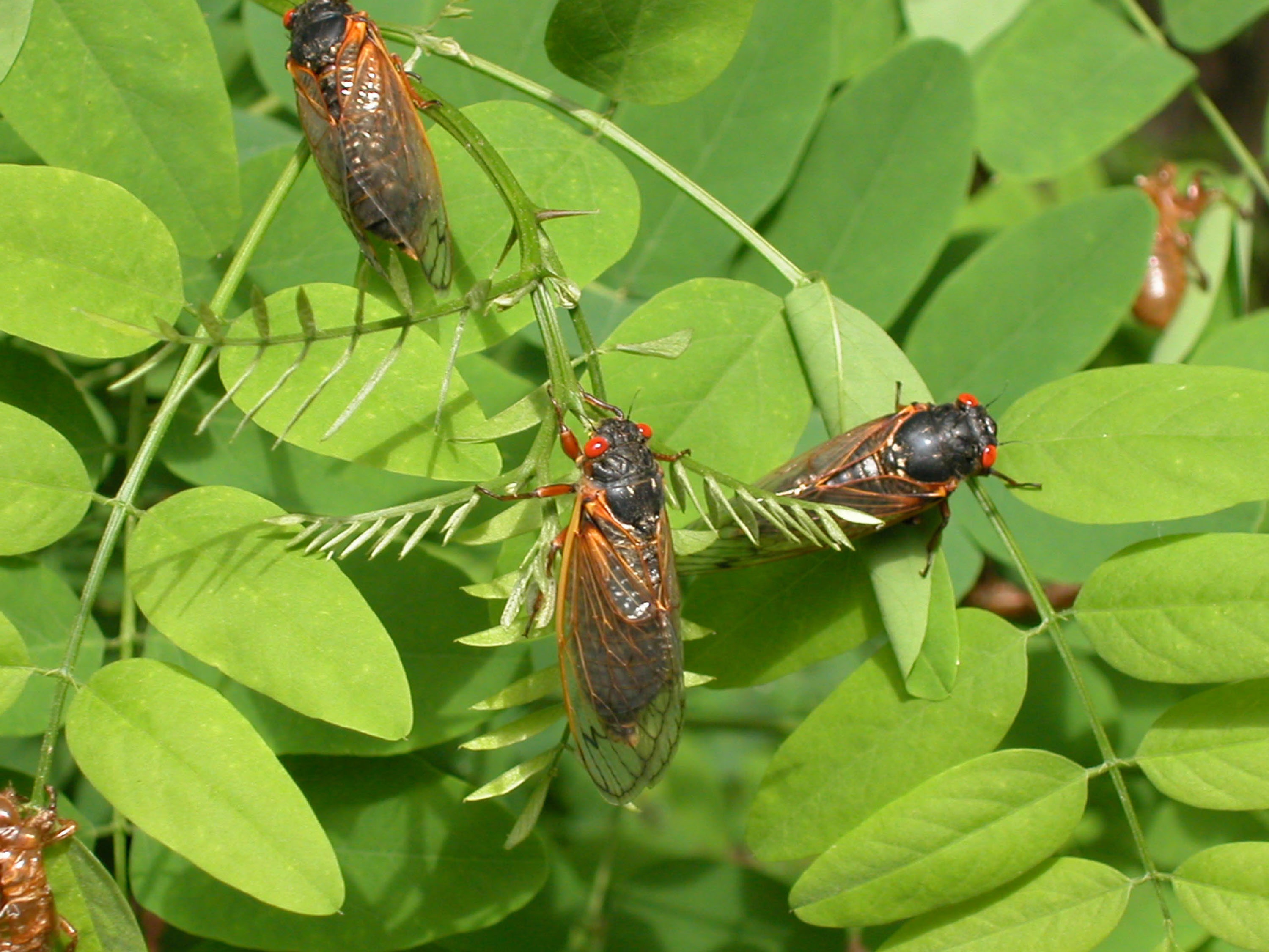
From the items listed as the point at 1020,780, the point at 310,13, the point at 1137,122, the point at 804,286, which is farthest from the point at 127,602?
the point at 1137,122

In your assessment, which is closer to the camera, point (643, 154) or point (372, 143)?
point (372, 143)

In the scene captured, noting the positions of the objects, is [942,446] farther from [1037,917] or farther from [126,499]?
[126,499]

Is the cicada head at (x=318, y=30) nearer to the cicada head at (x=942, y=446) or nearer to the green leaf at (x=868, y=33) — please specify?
the cicada head at (x=942, y=446)

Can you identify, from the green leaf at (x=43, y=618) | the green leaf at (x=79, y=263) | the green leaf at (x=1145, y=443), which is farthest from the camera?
the green leaf at (x=43, y=618)

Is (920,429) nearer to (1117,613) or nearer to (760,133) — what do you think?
(1117,613)

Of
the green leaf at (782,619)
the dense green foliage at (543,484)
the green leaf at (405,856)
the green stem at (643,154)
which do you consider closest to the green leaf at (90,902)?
the dense green foliage at (543,484)

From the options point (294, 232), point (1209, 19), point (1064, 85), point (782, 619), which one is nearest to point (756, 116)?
point (1064, 85)

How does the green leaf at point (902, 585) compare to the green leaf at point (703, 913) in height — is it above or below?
above
